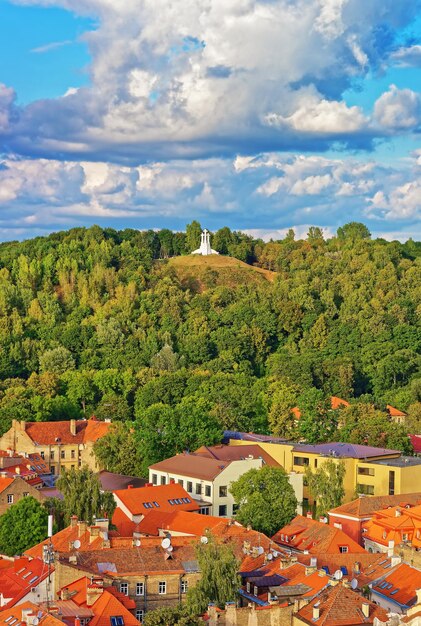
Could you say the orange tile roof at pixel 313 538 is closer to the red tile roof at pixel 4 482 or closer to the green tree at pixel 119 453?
the red tile roof at pixel 4 482

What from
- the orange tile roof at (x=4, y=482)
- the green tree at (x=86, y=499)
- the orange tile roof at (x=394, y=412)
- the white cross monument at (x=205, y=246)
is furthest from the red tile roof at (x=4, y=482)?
the white cross monument at (x=205, y=246)

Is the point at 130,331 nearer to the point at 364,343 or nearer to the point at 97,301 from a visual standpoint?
the point at 97,301

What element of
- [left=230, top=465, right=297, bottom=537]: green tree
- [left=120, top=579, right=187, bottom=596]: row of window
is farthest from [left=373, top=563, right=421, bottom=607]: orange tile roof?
[left=230, top=465, right=297, bottom=537]: green tree

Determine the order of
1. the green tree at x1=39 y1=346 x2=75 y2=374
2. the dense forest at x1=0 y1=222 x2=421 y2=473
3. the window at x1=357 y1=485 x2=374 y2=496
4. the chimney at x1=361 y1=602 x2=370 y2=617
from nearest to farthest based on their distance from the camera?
the chimney at x1=361 y1=602 x2=370 y2=617 → the window at x1=357 y1=485 x2=374 y2=496 → the dense forest at x1=0 y1=222 x2=421 y2=473 → the green tree at x1=39 y1=346 x2=75 y2=374

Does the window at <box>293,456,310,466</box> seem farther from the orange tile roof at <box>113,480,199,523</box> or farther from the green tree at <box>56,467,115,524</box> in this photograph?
the green tree at <box>56,467,115,524</box>

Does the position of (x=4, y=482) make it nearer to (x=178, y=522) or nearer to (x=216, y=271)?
(x=178, y=522)
